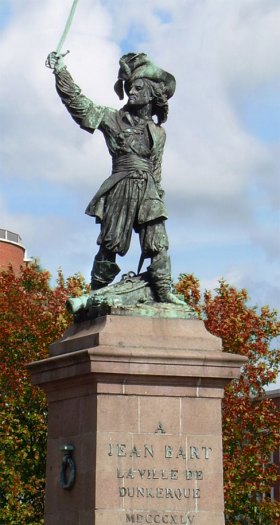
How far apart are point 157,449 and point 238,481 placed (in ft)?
59.9

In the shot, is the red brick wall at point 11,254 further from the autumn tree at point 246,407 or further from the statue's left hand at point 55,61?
the statue's left hand at point 55,61

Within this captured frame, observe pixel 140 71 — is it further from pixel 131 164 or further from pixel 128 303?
pixel 128 303

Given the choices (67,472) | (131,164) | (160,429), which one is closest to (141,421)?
(160,429)

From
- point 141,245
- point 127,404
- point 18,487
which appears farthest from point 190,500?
point 18,487

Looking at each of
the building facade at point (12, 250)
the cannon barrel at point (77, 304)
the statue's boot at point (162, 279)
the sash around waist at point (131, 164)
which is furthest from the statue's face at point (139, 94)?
the building facade at point (12, 250)

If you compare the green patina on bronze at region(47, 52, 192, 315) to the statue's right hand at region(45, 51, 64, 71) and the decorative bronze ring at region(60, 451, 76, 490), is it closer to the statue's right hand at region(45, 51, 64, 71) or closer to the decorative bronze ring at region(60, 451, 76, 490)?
the statue's right hand at region(45, 51, 64, 71)

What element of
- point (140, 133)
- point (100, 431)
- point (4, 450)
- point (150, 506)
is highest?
point (140, 133)

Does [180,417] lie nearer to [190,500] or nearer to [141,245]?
[190,500]

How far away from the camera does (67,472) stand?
46.2ft

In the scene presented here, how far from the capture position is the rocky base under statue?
14.3 meters

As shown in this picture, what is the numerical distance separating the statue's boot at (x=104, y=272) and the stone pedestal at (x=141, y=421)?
88cm

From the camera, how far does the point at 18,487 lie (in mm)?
30516

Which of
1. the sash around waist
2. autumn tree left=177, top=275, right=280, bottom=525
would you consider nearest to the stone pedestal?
the sash around waist

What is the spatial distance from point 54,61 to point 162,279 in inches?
126
